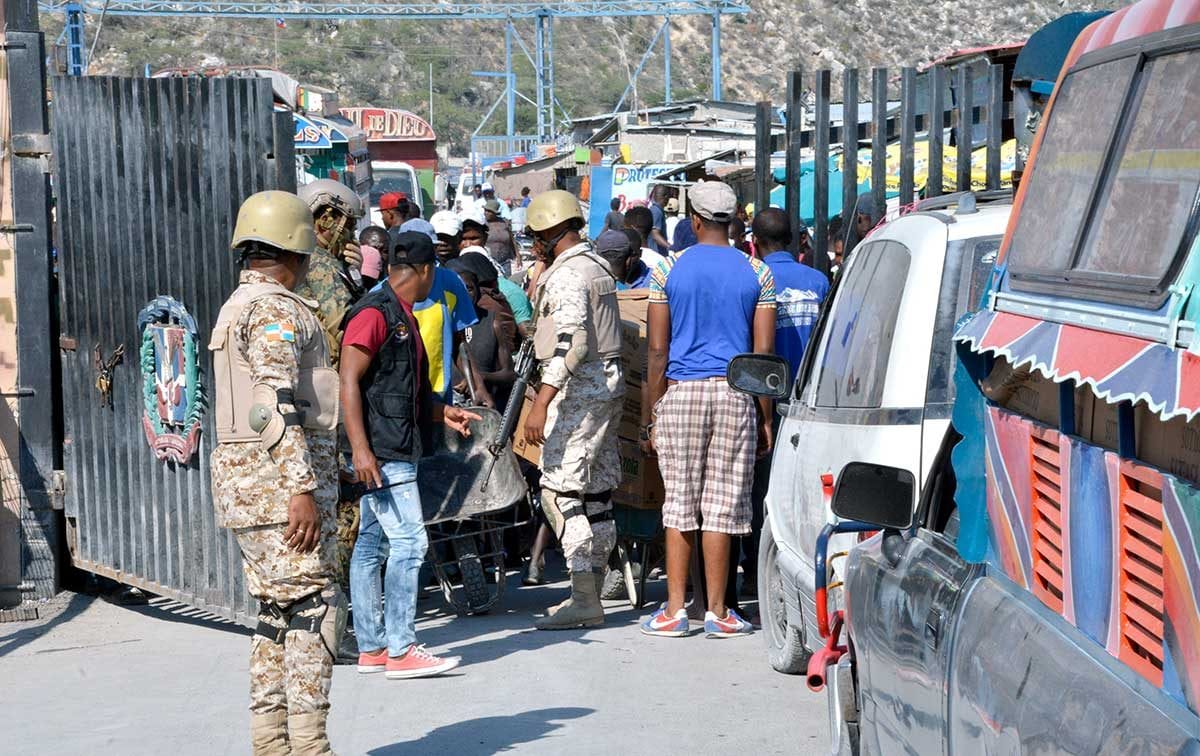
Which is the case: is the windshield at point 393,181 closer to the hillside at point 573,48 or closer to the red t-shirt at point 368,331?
the red t-shirt at point 368,331

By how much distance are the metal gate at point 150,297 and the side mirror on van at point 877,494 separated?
3949mm

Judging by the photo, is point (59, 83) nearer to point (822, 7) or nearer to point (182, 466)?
point (182, 466)

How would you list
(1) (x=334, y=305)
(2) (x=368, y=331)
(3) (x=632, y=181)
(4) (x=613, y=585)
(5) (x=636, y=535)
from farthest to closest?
1. (3) (x=632, y=181)
2. (4) (x=613, y=585)
3. (5) (x=636, y=535)
4. (1) (x=334, y=305)
5. (2) (x=368, y=331)

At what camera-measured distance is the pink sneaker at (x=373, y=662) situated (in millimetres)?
7020

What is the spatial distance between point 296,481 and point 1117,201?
3.05m

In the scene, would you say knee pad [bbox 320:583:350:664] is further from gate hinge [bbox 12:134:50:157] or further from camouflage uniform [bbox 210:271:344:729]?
gate hinge [bbox 12:134:50:157]

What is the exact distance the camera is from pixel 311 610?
5.07m

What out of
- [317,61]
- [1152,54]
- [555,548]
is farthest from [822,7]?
[1152,54]

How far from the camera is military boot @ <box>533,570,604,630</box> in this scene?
7.81m

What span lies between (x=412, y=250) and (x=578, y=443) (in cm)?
137

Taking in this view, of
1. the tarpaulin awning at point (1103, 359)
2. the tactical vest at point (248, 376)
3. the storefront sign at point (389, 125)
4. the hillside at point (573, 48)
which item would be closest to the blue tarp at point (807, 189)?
the tactical vest at point (248, 376)

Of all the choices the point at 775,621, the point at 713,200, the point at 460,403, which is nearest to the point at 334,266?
the point at 713,200

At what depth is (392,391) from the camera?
22.1ft

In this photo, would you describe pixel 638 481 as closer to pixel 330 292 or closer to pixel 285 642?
pixel 330 292
